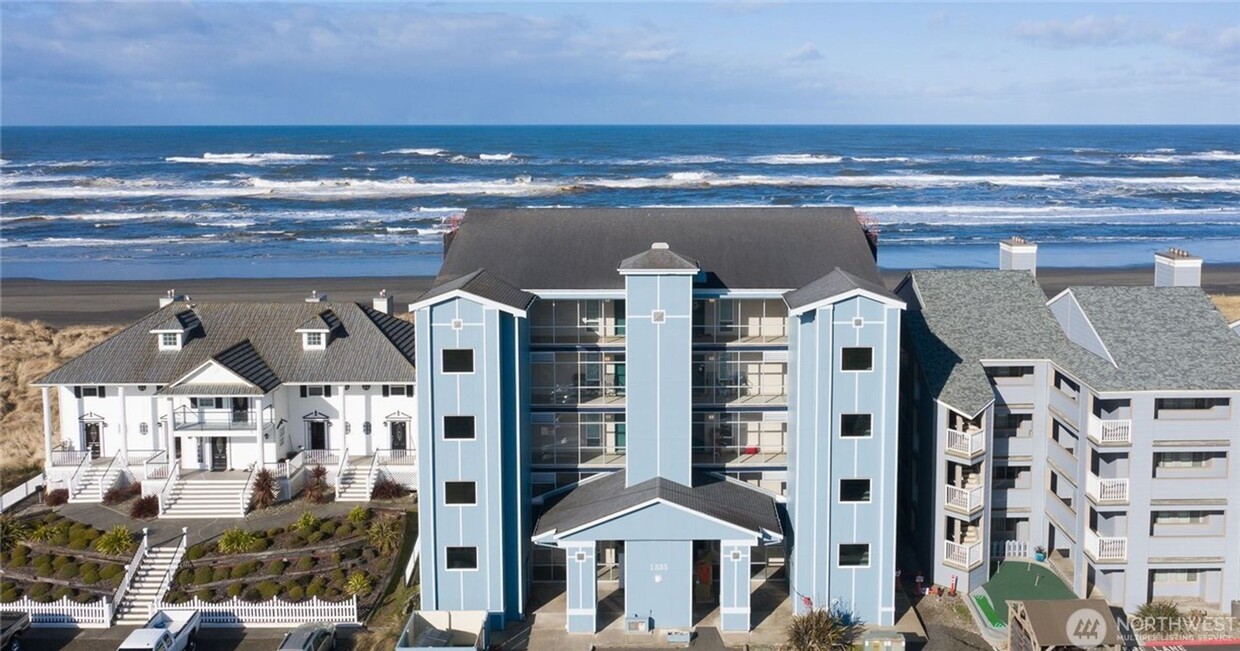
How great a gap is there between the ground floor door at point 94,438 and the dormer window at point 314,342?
7692 mm

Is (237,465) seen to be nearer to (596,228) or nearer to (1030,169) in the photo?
(596,228)

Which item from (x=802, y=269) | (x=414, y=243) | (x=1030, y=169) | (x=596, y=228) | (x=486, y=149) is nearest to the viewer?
(x=802, y=269)

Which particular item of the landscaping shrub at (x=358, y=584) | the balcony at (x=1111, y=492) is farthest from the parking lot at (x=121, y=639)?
the balcony at (x=1111, y=492)

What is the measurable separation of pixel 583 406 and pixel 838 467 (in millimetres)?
7636

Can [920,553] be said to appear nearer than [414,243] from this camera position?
Yes

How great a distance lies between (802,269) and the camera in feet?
109

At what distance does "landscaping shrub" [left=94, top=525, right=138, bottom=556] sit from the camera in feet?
111

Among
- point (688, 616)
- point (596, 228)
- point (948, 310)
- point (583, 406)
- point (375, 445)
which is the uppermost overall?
point (596, 228)

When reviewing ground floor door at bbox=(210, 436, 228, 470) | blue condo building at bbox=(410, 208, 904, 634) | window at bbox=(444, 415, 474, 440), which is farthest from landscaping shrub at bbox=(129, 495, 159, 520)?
window at bbox=(444, 415, 474, 440)

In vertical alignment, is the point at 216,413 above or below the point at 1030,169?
below

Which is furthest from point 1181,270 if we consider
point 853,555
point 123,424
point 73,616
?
point 123,424

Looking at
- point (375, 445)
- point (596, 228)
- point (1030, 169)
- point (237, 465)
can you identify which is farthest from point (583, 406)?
point (1030, 169)

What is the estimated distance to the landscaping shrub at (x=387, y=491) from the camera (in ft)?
123

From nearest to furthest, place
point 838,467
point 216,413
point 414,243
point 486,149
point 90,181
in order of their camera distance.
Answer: point 838,467, point 216,413, point 414,243, point 90,181, point 486,149
